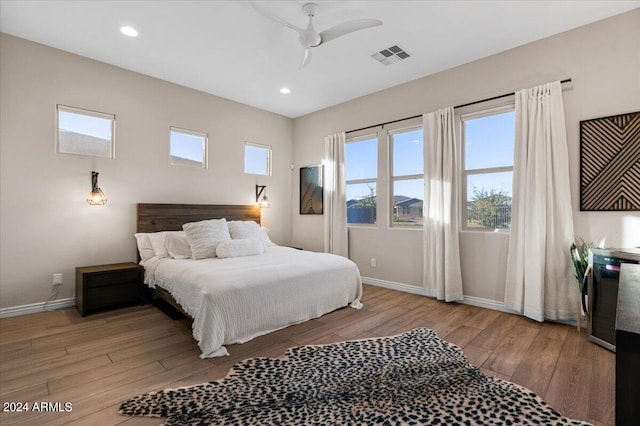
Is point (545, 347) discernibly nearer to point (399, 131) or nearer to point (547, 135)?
point (547, 135)

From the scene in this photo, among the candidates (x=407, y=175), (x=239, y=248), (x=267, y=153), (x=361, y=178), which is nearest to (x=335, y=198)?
(x=361, y=178)

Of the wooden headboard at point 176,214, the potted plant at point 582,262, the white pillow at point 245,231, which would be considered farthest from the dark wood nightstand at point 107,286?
the potted plant at point 582,262

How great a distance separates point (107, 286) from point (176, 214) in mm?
1270

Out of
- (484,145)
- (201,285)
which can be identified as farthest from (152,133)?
(484,145)

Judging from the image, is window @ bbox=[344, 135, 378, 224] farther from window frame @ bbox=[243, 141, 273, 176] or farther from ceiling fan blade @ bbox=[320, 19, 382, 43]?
ceiling fan blade @ bbox=[320, 19, 382, 43]

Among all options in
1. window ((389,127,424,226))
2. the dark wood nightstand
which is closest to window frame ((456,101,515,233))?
window ((389,127,424,226))

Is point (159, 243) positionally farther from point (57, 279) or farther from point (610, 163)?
point (610, 163)

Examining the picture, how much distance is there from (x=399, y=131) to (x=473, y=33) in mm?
1570

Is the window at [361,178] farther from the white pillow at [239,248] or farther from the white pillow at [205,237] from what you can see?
the white pillow at [205,237]

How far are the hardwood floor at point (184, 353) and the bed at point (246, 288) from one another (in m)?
0.13

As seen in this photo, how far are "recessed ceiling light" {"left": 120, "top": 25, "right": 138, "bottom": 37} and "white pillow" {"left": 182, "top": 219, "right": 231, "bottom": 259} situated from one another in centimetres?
220

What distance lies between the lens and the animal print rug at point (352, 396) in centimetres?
168

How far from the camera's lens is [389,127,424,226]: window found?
436 centimetres

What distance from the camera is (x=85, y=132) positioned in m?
3.70
